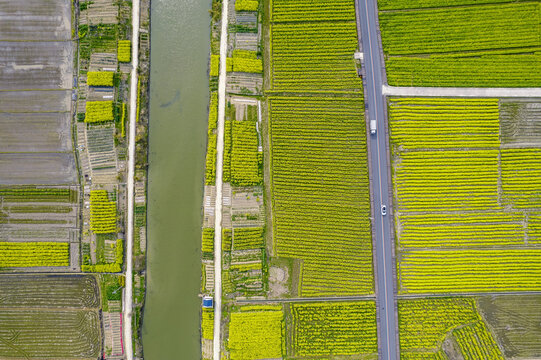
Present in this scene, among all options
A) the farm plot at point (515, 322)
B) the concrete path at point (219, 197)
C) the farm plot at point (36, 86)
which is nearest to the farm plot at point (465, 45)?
the concrete path at point (219, 197)

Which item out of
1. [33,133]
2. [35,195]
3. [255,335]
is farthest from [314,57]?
[35,195]

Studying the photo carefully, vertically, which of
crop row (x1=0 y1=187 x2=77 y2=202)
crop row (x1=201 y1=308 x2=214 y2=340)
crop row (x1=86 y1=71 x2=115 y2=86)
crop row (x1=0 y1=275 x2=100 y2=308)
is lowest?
crop row (x1=201 y1=308 x2=214 y2=340)

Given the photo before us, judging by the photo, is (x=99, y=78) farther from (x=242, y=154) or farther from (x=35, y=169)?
(x=242, y=154)

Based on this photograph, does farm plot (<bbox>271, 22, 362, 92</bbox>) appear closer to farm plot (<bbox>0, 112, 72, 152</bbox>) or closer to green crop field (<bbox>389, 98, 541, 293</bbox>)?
green crop field (<bbox>389, 98, 541, 293</bbox>)

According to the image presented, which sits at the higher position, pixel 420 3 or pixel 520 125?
pixel 420 3

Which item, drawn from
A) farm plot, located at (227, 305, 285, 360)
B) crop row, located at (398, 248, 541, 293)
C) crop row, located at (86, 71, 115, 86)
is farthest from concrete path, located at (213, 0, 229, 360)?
crop row, located at (398, 248, 541, 293)

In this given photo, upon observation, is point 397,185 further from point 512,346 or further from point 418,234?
point 512,346
